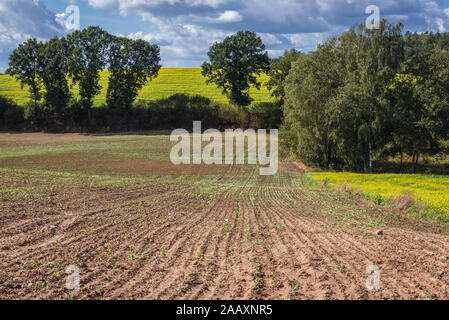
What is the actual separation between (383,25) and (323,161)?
16.1m

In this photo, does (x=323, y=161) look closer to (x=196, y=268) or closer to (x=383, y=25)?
(x=383, y=25)

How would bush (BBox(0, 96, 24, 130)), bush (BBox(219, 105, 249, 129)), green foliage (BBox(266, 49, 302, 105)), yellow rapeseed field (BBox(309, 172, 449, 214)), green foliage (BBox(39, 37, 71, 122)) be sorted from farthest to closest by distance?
bush (BBox(0, 96, 24, 130)) < bush (BBox(219, 105, 249, 129)) < green foliage (BBox(39, 37, 71, 122)) < green foliage (BBox(266, 49, 302, 105)) < yellow rapeseed field (BBox(309, 172, 449, 214))

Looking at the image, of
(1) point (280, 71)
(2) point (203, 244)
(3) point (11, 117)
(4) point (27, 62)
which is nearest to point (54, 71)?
(4) point (27, 62)

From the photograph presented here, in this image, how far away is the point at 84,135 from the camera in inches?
2525

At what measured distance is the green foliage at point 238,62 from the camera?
68.4m

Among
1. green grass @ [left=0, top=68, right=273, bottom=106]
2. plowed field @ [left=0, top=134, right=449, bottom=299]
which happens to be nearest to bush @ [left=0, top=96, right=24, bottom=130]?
green grass @ [left=0, top=68, right=273, bottom=106]

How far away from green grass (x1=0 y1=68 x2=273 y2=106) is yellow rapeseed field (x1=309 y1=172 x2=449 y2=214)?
40821 millimetres

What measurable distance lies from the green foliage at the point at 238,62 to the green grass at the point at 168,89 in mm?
5799

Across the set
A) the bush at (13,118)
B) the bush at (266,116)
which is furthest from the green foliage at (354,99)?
the bush at (13,118)

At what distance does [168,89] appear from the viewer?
276 ft

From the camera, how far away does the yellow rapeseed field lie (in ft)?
72.9

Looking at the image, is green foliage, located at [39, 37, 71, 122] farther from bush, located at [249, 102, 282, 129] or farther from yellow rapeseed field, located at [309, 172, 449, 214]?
yellow rapeseed field, located at [309, 172, 449, 214]

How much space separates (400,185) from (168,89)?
6319 cm

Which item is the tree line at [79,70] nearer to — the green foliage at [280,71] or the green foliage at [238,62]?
the green foliage at [238,62]
